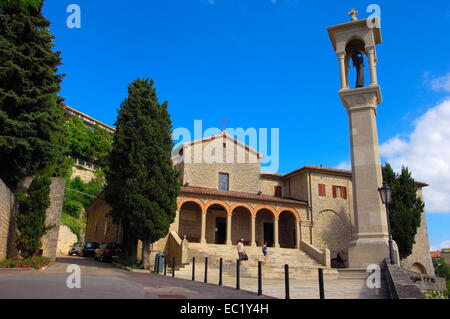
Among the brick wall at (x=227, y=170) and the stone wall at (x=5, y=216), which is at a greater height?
the brick wall at (x=227, y=170)

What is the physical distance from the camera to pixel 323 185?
31438 mm

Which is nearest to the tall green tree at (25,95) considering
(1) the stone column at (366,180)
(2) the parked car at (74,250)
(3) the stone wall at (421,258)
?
(1) the stone column at (366,180)

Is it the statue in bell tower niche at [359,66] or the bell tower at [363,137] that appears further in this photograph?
the statue in bell tower niche at [359,66]

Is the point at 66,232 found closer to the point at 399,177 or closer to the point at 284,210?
the point at 284,210

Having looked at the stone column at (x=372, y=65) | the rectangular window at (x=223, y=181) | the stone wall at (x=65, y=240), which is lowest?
the stone wall at (x=65, y=240)

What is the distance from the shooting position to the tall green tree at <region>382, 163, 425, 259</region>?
2875 centimetres

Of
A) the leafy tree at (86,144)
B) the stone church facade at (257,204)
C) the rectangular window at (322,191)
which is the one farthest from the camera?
the leafy tree at (86,144)

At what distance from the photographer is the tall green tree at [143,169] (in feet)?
61.2

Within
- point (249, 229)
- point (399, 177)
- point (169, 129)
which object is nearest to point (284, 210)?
point (249, 229)

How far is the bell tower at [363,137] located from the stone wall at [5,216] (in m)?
13.5

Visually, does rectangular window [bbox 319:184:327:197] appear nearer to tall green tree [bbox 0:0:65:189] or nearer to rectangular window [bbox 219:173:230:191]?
rectangular window [bbox 219:173:230:191]

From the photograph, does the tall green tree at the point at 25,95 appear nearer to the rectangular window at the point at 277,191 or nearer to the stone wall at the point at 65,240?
the rectangular window at the point at 277,191

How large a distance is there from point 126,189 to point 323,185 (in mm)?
18854

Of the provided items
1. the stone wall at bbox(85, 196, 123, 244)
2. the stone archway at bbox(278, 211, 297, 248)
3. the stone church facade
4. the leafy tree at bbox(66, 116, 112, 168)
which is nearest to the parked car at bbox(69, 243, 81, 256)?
the stone wall at bbox(85, 196, 123, 244)
